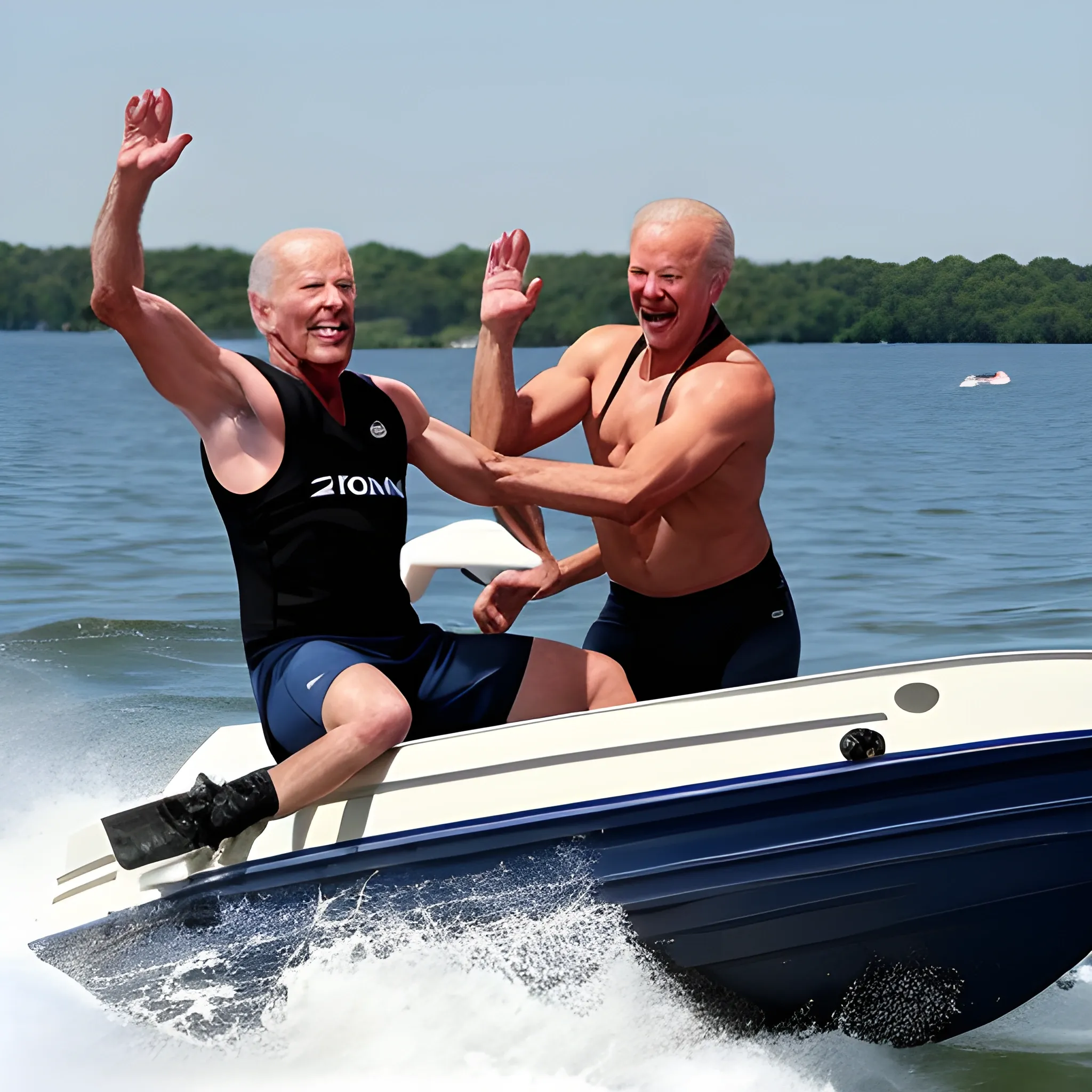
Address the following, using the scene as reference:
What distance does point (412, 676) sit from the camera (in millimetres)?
3213

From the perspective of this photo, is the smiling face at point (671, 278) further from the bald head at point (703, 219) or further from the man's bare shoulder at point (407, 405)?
the man's bare shoulder at point (407, 405)

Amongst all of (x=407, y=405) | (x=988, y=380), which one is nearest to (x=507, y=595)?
(x=407, y=405)

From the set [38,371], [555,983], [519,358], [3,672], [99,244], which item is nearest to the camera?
[99,244]

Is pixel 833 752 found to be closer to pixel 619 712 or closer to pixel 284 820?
pixel 619 712

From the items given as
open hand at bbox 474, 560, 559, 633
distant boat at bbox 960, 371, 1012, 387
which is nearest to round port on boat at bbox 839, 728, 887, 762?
open hand at bbox 474, 560, 559, 633

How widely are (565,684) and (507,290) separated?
88cm

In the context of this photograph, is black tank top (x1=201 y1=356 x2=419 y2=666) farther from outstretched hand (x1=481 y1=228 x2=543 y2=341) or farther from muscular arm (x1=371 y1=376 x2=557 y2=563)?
outstretched hand (x1=481 y1=228 x2=543 y2=341)

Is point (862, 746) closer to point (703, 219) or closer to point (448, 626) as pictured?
point (703, 219)

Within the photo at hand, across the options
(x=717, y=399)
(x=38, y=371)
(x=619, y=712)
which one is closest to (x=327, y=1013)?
(x=619, y=712)

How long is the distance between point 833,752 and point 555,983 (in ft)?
2.49

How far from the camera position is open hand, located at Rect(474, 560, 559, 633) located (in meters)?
3.64

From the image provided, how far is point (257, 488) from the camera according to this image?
3.05 meters

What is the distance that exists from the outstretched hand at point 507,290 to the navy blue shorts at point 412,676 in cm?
69

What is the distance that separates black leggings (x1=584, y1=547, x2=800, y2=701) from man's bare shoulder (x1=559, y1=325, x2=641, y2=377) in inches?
21.0
